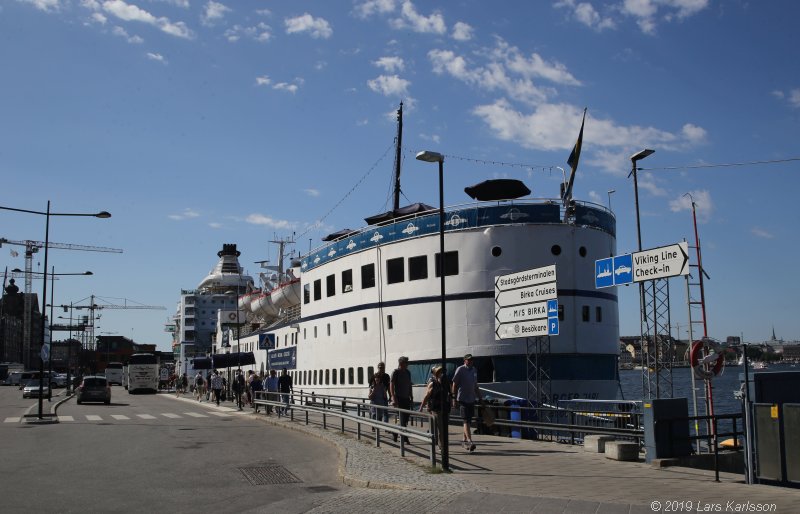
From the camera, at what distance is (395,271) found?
94.7 feet

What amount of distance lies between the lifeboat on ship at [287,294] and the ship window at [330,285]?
14.7 metres

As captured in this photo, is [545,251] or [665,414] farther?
[545,251]

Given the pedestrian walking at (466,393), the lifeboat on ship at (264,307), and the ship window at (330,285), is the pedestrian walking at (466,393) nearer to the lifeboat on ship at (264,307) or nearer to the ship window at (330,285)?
the ship window at (330,285)

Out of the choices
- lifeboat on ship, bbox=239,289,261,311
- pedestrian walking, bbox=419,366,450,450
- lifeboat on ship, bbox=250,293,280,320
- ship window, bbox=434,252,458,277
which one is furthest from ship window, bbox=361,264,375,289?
lifeboat on ship, bbox=239,289,261,311

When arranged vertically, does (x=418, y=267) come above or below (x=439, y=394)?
above

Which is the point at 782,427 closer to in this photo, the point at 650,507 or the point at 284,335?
the point at 650,507

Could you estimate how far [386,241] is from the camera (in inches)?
1161

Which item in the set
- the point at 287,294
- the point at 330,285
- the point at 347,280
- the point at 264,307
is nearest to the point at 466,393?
the point at 347,280

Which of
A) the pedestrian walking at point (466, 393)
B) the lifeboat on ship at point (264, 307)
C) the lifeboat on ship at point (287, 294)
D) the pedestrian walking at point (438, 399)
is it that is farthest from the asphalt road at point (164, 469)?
the lifeboat on ship at point (264, 307)

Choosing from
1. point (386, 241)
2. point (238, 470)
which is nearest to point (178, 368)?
point (386, 241)

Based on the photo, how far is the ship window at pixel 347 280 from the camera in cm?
3228

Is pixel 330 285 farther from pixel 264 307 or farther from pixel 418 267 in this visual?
pixel 264 307

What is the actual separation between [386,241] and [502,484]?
19213mm

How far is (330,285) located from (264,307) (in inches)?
869
